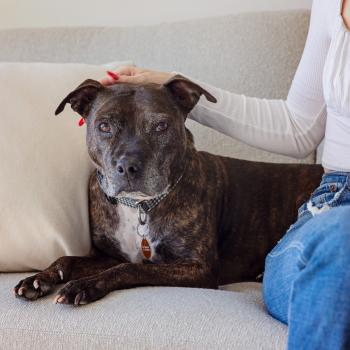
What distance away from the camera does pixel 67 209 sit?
2.01 meters

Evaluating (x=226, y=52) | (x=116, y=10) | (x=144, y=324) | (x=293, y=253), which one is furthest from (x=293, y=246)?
(x=116, y=10)

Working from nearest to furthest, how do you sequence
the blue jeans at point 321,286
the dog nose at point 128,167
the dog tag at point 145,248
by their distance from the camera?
the blue jeans at point 321,286
the dog nose at point 128,167
the dog tag at point 145,248

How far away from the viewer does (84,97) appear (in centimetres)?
202

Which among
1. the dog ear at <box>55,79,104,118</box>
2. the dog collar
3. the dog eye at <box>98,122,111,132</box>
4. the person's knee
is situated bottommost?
the dog collar

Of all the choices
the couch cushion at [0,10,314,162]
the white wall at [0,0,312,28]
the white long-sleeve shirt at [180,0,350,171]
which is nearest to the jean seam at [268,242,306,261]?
the white long-sleeve shirt at [180,0,350,171]

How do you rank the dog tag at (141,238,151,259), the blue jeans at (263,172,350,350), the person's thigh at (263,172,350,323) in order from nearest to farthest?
the blue jeans at (263,172,350,350)
the person's thigh at (263,172,350,323)
the dog tag at (141,238,151,259)

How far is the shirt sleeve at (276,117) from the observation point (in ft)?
6.63

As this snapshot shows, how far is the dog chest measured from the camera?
204cm

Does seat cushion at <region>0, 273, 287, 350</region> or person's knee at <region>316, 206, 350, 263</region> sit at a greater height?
person's knee at <region>316, 206, 350, 263</region>

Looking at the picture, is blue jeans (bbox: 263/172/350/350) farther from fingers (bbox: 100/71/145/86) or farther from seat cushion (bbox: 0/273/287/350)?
fingers (bbox: 100/71/145/86)

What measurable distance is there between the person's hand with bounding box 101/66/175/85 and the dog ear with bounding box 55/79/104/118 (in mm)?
68

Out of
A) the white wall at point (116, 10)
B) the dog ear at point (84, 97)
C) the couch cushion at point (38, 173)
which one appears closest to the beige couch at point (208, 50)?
the couch cushion at point (38, 173)

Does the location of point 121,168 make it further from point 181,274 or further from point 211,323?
point 211,323

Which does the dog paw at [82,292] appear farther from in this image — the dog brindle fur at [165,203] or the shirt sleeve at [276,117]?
the shirt sleeve at [276,117]
